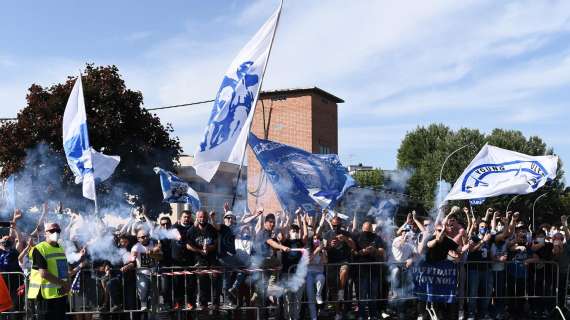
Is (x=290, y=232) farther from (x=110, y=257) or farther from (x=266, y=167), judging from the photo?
(x=110, y=257)

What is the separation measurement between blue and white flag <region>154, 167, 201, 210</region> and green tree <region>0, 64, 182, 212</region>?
357 inches

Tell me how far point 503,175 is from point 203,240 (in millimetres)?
5962

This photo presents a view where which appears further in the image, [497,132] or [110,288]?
[497,132]

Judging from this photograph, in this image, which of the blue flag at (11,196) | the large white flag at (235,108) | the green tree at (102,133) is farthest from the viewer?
the green tree at (102,133)

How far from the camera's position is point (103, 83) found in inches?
1047

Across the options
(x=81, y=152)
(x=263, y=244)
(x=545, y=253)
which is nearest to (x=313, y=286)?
(x=263, y=244)

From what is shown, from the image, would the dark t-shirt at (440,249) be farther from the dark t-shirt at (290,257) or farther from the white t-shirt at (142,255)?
the white t-shirt at (142,255)

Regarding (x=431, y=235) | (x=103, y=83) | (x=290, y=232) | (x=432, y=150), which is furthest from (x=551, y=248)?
(x=432, y=150)

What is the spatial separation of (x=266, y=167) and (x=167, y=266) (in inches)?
105

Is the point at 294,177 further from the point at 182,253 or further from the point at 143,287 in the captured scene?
the point at 143,287

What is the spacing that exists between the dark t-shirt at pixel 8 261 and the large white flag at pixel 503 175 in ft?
25.1

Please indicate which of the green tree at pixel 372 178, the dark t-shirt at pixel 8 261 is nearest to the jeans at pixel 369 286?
the dark t-shirt at pixel 8 261

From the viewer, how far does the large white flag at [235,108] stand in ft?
33.8

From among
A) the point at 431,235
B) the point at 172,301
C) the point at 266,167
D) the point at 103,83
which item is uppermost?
the point at 103,83
